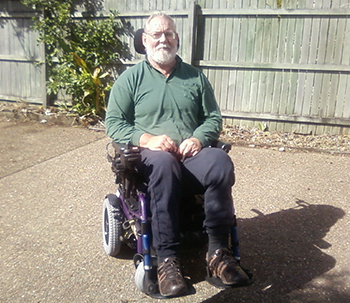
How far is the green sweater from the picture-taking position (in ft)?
10.8

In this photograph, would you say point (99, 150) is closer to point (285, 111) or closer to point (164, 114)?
point (285, 111)

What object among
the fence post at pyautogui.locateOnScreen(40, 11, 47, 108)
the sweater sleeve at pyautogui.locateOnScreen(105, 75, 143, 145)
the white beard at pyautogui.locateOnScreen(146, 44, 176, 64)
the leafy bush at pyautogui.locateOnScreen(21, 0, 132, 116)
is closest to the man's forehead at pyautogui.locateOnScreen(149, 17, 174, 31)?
the white beard at pyautogui.locateOnScreen(146, 44, 176, 64)

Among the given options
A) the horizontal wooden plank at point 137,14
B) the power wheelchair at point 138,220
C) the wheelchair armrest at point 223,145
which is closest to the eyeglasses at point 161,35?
the power wheelchair at point 138,220

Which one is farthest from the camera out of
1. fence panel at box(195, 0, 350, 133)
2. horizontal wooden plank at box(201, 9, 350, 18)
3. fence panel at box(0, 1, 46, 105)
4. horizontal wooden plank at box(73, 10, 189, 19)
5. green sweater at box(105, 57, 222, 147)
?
fence panel at box(0, 1, 46, 105)

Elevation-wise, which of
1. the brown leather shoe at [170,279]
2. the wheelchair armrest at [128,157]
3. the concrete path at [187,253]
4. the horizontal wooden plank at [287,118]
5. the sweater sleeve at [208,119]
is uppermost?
the sweater sleeve at [208,119]

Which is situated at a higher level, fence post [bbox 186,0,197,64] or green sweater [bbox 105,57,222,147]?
fence post [bbox 186,0,197,64]

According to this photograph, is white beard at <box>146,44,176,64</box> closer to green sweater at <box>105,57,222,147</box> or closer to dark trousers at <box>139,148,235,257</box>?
green sweater at <box>105,57,222,147</box>

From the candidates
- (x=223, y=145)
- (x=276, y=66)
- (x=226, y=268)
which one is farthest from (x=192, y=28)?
(x=226, y=268)

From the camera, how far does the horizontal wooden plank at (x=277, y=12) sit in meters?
6.66

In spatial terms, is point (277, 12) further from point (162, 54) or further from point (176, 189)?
point (176, 189)

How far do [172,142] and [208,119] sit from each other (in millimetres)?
467

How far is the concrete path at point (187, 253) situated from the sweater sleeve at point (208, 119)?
3.03 ft

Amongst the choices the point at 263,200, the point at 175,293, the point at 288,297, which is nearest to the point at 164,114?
the point at 175,293

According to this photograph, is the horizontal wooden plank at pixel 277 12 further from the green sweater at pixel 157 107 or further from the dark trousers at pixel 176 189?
the dark trousers at pixel 176 189
